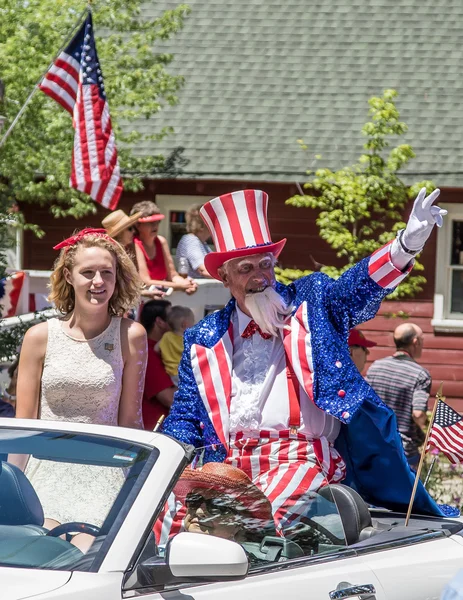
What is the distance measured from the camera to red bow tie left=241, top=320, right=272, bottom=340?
4.96 metres

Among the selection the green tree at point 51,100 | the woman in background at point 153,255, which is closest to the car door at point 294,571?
the woman in background at point 153,255

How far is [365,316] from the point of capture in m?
4.92

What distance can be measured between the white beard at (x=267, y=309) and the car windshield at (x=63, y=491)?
1.50 m

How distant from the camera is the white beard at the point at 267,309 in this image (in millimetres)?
4875

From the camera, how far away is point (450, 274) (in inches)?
585

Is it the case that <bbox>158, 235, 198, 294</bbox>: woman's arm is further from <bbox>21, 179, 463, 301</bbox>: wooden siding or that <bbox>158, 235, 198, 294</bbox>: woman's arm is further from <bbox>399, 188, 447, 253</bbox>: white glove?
<bbox>21, 179, 463, 301</bbox>: wooden siding

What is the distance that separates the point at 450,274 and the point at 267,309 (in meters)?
10.4

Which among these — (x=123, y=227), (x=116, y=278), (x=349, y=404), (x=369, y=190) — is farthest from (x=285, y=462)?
(x=369, y=190)

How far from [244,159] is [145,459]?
1179 cm

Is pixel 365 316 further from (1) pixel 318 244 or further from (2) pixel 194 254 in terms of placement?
(1) pixel 318 244

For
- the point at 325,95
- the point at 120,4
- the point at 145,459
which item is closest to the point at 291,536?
the point at 145,459

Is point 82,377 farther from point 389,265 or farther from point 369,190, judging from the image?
point 369,190

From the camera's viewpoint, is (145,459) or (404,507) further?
Answer: (404,507)

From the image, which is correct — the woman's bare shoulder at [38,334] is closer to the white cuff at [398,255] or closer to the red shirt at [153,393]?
the white cuff at [398,255]
